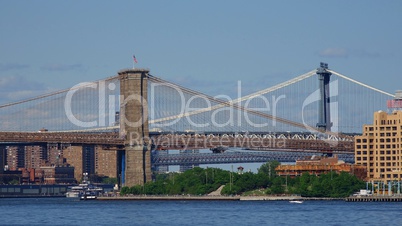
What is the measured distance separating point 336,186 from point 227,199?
11.3 metres

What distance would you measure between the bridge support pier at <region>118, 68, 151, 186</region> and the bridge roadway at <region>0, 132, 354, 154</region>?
0.63 meters

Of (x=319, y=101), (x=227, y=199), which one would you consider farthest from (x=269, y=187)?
(x=319, y=101)

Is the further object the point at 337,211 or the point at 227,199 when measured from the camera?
the point at 227,199

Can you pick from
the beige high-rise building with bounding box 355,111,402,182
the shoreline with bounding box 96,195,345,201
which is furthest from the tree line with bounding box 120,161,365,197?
the beige high-rise building with bounding box 355,111,402,182

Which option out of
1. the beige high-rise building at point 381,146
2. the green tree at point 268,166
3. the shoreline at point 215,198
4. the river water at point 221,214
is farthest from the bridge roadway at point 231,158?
the river water at point 221,214

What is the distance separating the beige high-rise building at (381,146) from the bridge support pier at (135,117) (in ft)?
80.5

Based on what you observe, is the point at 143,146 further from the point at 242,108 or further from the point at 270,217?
the point at 270,217

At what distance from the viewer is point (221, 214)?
103 metres

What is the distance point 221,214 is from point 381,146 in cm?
5037

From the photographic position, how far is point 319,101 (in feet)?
529

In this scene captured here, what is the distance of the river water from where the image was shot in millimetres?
92413

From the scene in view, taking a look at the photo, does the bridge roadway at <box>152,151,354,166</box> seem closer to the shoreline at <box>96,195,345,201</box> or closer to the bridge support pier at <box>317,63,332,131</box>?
the bridge support pier at <box>317,63,332,131</box>

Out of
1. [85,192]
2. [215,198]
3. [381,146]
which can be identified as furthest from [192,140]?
[85,192]

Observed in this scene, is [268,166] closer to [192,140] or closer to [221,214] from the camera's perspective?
[192,140]
